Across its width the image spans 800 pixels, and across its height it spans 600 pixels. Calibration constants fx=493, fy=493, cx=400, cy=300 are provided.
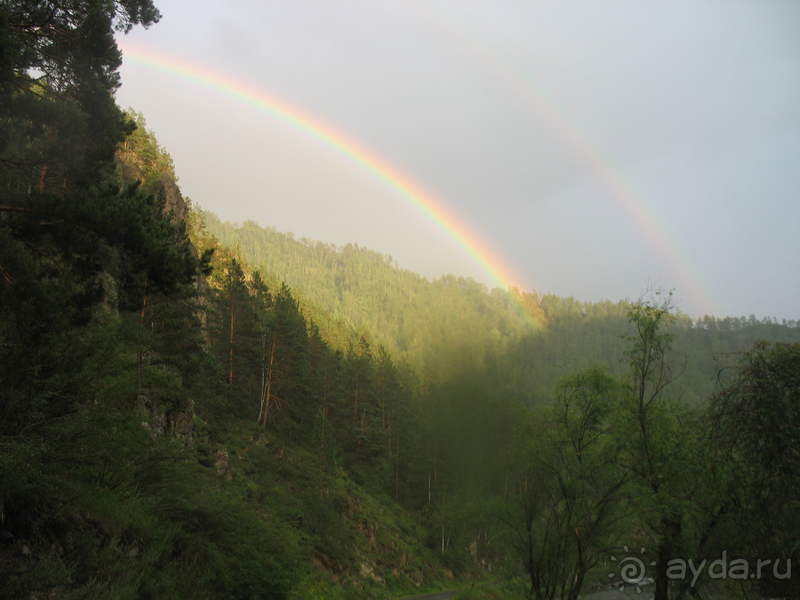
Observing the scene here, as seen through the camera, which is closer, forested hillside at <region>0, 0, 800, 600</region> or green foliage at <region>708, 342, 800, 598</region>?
green foliage at <region>708, 342, 800, 598</region>

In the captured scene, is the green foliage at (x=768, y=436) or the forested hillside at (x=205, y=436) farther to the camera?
the forested hillside at (x=205, y=436)

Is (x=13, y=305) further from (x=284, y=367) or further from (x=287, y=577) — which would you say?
(x=284, y=367)

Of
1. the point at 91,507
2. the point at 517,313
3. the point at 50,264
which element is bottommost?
the point at 91,507

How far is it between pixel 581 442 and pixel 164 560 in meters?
17.2

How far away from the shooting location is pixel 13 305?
359 inches

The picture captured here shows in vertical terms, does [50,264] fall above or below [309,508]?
above

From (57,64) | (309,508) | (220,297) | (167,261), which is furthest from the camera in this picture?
(220,297)

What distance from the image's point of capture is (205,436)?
27.2 m

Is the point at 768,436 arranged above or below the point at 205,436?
above

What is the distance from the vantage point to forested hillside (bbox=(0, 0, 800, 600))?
8352 millimetres

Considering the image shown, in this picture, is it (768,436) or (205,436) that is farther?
(205,436)

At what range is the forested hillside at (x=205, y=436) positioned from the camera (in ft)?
27.4

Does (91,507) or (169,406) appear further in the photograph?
(169,406)

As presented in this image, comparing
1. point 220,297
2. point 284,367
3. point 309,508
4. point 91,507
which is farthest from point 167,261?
point 284,367
